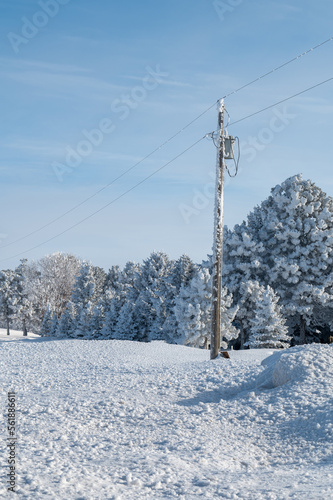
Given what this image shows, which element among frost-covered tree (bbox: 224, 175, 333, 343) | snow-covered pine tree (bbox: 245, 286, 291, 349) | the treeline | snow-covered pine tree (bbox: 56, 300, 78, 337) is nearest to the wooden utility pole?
the treeline

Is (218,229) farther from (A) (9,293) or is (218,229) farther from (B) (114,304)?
(A) (9,293)

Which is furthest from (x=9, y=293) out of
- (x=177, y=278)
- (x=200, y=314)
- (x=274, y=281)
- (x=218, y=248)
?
(x=218, y=248)

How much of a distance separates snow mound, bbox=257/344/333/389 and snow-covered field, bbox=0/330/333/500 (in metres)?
0.02

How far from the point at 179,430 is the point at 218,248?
26.9ft

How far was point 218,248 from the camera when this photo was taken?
15.5 meters

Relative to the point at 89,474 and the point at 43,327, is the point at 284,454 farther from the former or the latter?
the point at 43,327

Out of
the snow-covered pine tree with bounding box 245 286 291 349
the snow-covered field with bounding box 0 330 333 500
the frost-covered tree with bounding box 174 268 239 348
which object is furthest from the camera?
the frost-covered tree with bounding box 174 268 239 348

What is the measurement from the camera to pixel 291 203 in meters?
36.5

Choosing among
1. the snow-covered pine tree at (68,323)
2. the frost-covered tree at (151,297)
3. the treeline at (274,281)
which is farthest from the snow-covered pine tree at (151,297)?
the snow-covered pine tree at (68,323)

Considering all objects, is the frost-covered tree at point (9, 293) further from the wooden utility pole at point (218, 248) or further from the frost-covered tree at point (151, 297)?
the wooden utility pole at point (218, 248)

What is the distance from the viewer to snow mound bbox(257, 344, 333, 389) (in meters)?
9.70

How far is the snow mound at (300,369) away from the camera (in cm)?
970

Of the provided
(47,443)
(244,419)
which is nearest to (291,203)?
(244,419)

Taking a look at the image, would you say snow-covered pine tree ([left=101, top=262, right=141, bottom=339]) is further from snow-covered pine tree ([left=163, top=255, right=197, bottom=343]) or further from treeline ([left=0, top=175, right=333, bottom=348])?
treeline ([left=0, top=175, right=333, bottom=348])
